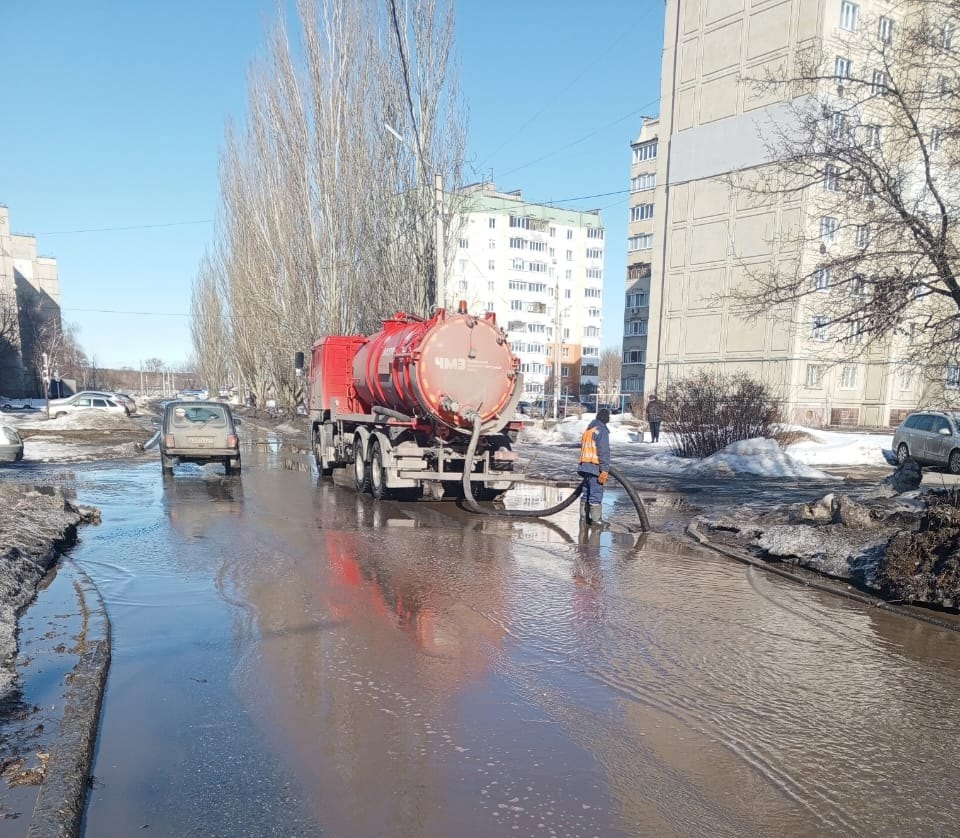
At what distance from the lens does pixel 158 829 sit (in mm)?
3055

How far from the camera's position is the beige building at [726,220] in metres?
35.1

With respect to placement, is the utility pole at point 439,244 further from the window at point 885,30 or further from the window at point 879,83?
the window at point 879,83

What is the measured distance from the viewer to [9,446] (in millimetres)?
17312

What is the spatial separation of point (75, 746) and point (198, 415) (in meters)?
13.1

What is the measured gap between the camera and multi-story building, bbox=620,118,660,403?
59688mm

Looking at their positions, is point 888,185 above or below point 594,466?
above

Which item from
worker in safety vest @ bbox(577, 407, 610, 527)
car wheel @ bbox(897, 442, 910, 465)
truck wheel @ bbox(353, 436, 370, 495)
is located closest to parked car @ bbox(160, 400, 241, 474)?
truck wheel @ bbox(353, 436, 370, 495)

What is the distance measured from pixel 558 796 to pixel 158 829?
5.99 ft

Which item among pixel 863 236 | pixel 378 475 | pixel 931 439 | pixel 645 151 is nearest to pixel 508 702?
pixel 863 236

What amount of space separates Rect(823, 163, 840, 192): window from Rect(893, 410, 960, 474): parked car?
1019 cm

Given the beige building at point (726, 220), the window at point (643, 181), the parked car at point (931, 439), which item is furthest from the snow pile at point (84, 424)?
the window at point (643, 181)

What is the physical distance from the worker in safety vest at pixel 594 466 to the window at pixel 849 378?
31.8 metres

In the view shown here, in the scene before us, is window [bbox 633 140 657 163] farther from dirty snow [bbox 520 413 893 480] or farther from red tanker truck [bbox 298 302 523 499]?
red tanker truck [bbox 298 302 523 499]

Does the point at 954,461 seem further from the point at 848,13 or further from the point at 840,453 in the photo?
the point at 848,13
